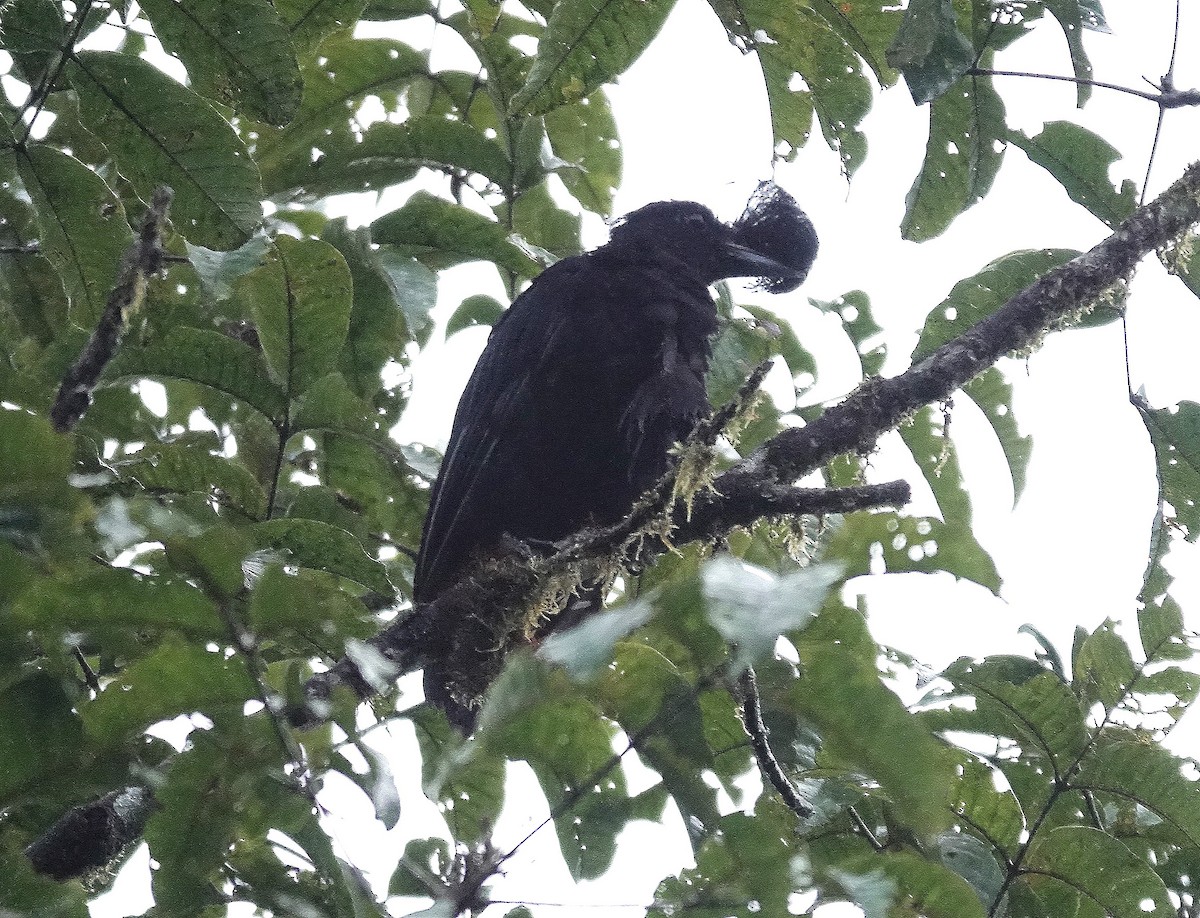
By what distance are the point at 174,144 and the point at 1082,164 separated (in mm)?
1849

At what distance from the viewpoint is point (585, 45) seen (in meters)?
2.20

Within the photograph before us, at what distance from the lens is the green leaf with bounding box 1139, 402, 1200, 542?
2402 millimetres

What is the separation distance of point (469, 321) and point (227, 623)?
1967 mm

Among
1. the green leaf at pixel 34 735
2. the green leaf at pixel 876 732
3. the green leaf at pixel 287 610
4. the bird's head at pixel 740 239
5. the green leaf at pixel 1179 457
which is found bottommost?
the green leaf at pixel 876 732

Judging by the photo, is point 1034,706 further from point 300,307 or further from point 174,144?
point 174,144

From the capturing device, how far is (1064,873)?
77.7 inches

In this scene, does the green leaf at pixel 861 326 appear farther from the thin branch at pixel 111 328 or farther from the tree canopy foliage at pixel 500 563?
the thin branch at pixel 111 328

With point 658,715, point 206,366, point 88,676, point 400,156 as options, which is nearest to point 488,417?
point 400,156

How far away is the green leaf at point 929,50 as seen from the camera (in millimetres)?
2133

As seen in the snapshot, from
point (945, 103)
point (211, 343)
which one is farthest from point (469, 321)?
point (945, 103)

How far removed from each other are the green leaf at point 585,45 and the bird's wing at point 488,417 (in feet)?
3.56

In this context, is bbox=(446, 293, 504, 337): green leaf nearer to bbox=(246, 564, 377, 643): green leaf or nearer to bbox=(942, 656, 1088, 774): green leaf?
bbox=(942, 656, 1088, 774): green leaf

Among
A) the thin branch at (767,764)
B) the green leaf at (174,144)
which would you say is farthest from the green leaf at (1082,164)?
the green leaf at (174,144)

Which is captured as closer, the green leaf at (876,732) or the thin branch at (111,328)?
the green leaf at (876,732)
